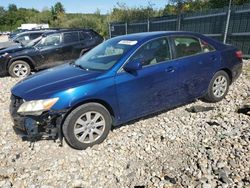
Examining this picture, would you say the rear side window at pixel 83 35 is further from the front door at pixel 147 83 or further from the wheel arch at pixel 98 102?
the wheel arch at pixel 98 102

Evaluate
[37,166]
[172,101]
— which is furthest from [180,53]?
[37,166]

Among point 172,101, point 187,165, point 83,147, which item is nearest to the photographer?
point 187,165

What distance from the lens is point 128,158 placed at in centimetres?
362

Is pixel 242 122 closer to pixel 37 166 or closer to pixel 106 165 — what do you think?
pixel 106 165

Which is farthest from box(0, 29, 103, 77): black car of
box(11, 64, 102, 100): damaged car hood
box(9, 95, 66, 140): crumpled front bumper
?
box(9, 95, 66, 140): crumpled front bumper

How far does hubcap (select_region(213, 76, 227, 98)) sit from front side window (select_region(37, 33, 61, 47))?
633cm

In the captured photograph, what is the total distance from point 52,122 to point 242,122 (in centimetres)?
315

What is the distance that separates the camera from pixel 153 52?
14.4 feet

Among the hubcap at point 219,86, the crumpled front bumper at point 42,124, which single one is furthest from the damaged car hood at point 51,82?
the hubcap at point 219,86

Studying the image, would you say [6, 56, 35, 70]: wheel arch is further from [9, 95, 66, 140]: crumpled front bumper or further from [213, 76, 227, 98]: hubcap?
[213, 76, 227, 98]: hubcap

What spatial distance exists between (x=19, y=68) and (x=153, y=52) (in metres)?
6.18

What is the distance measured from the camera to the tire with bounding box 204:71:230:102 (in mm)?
5180

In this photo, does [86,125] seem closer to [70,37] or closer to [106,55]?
[106,55]

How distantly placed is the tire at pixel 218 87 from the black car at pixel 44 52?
19.8 feet
